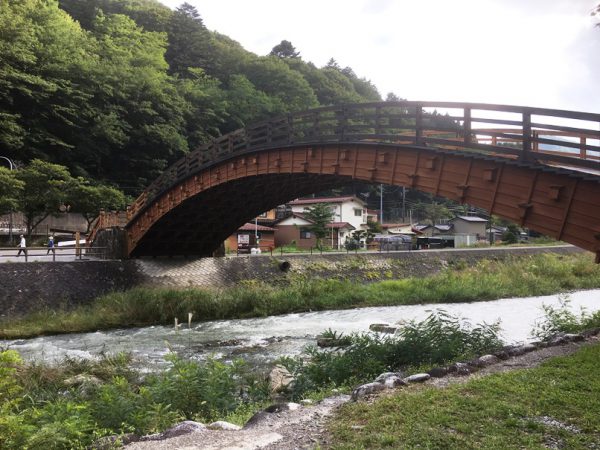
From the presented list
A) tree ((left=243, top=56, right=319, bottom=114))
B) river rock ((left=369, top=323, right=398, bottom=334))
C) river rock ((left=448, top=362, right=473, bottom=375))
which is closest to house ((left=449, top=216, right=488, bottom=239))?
tree ((left=243, top=56, right=319, bottom=114))

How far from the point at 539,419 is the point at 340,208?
51.7 m

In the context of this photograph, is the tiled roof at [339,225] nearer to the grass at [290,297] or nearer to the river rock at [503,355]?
the grass at [290,297]

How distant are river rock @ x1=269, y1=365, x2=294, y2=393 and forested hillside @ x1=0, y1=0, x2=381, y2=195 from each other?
34122 millimetres

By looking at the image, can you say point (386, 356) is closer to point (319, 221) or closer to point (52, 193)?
point (52, 193)

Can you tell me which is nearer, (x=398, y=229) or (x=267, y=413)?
(x=267, y=413)

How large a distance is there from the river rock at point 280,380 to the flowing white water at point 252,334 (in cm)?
327

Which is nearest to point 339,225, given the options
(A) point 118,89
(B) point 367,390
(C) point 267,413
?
(A) point 118,89

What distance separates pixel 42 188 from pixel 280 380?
27.6 metres

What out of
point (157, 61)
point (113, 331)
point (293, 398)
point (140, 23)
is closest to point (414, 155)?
point (293, 398)

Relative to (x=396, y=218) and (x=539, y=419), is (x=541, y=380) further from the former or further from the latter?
(x=396, y=218)

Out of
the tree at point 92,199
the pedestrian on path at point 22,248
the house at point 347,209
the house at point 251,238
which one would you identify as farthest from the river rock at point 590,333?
the house at point 347,209

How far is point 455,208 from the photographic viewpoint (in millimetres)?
90188

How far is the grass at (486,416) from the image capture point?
5396mm

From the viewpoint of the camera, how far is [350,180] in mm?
20250
